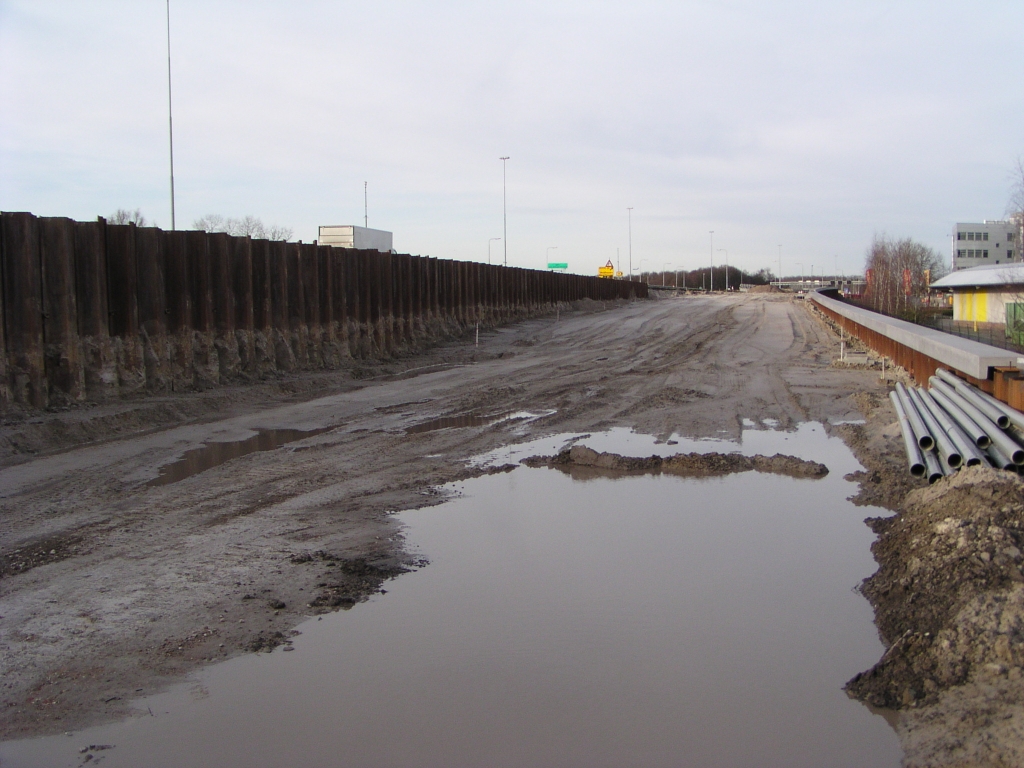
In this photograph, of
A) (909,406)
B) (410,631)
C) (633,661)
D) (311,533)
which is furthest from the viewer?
(909,406)

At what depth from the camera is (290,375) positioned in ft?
63.8

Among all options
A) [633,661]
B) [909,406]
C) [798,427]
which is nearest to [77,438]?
[633,661]

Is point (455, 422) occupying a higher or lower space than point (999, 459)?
lower

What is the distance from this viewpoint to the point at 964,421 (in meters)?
10.5

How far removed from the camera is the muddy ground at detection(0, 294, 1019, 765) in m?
5.62

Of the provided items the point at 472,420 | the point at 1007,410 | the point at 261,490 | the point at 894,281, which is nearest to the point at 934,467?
the point at 1007,410

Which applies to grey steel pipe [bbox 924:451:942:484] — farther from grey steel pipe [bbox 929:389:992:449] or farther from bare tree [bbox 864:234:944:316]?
bare tree [bbox 864:234:944:316]

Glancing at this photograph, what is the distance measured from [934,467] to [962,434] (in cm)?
91

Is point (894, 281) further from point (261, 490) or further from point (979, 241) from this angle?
point (979, 241)

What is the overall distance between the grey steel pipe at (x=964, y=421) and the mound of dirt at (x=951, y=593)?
149 cm

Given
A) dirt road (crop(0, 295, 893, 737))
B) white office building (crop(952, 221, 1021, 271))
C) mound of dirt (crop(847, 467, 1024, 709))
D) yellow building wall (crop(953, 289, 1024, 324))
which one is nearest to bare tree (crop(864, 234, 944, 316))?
yellow building wall (crop(953, 289, 1024, 324))

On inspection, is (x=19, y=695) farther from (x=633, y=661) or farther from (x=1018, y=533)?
(x=1018, y=533)

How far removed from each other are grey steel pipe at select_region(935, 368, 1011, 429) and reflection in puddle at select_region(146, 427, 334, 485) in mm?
9468

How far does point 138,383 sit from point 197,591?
382 inches
